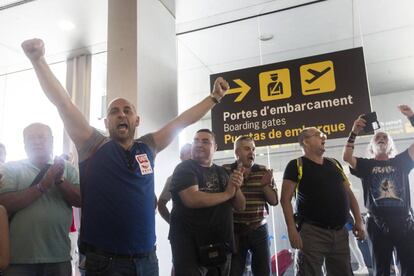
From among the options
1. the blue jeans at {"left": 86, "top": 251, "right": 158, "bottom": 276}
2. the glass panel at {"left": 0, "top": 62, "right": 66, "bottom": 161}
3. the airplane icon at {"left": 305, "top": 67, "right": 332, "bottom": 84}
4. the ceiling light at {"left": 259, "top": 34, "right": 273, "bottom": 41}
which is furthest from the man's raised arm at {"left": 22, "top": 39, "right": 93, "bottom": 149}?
the glass panel at {"left": 0, "top": 62, "right": 66, "bottom": 161}

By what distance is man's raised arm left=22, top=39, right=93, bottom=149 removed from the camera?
1.73 meters

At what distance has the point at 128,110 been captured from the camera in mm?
1998

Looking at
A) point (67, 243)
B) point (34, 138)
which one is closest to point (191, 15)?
point (34, 138)

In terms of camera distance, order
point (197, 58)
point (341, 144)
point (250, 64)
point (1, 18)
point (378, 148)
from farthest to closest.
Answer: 1. point (341, 144)
2. point (250, 64)
3. point (197, 58)
4. point (1, 18)
5. point (378, 148)

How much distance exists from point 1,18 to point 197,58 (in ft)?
8.73

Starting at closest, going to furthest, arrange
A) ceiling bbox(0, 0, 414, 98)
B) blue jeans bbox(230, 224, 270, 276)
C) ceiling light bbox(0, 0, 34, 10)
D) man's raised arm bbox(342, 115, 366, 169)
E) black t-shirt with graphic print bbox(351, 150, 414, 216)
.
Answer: blue jeans bbox(230, 224, 270, 276) < black t-shirt with graphic print bbox(351, 150, 414, 216) < man's raised arm bbox(342, 115, 366, 169) < ceiling light bbox(0, 0, 34, 10) < ceiling bbox(0, 0, 414, 98)

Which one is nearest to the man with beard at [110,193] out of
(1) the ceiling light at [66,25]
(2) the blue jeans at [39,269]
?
(2) the blue jeans at [39,269]

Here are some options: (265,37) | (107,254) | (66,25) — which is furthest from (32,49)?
(265,37)

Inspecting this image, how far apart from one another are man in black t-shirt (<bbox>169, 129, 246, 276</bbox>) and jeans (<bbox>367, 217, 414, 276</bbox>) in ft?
4.28

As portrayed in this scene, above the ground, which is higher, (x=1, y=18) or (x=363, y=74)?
(x=1, y=18)

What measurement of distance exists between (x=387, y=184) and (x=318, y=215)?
2.66ft

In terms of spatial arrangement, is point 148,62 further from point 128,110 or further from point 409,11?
point 409,11

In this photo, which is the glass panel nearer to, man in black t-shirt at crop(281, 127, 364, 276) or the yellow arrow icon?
the yellow arrow icon

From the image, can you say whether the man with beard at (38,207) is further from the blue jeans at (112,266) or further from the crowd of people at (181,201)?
the blue jeans at (112,266)
